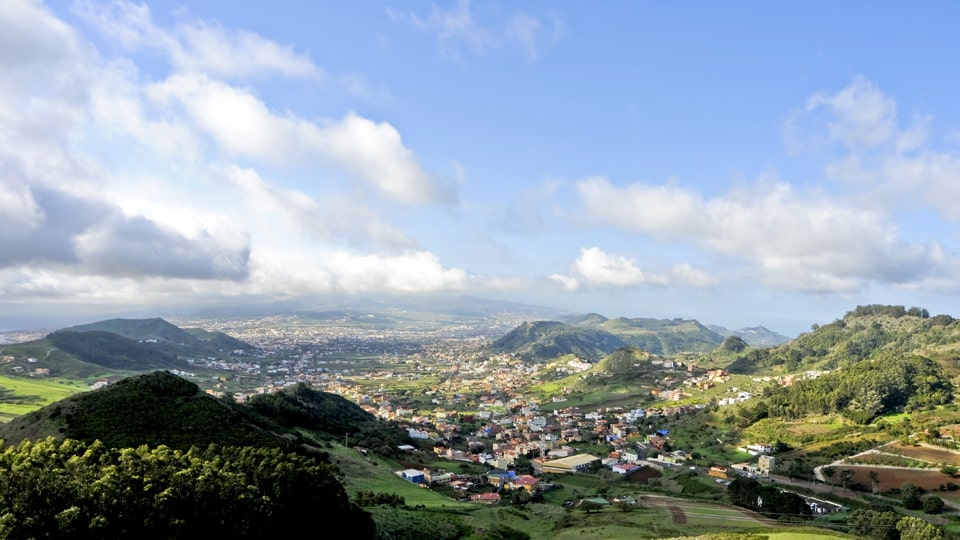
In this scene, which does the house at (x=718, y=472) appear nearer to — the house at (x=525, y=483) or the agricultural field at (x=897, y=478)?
the agricultural field at (x=897, y=478)

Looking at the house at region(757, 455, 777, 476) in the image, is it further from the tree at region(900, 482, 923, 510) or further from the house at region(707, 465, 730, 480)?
the tree at region(900, 482, 923, 510)

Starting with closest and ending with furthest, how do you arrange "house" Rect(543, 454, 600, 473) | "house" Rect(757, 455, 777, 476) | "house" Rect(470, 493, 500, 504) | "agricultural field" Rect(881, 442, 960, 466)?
"house" Rect(470, 493, 500, 504) < "agricultural field" Rect(881, 442, 960, 466) < "house" Rect(757, 455, 777, 476) < "house" Rect(543, 454, 600, 473)

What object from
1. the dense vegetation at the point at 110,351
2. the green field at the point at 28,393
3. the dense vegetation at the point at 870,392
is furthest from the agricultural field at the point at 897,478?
the dense vegetation at the point at 110,351

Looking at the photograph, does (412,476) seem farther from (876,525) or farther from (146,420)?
(876,525)

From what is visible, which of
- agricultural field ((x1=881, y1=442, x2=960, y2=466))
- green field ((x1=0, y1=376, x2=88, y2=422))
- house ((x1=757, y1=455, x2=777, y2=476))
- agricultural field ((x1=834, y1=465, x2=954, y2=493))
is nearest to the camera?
agricultural field ((x1=834, y1=465, x2=954, y2=493))

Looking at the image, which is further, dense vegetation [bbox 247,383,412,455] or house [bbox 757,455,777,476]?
house [bbox 757,455,777,476]

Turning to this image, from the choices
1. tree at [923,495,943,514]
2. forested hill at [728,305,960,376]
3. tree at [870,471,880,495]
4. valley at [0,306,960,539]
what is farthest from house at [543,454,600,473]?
forested hill at [728,305,960,376]

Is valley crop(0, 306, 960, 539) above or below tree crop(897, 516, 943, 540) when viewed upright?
below
